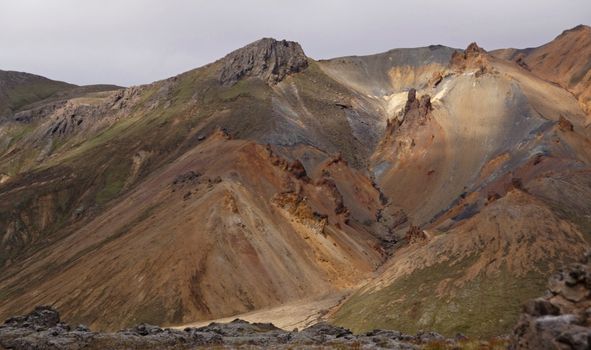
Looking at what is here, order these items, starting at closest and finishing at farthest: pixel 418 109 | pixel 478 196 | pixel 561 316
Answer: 1. pixel 561 316
2. pixel 478 196
3. pixel 418 109

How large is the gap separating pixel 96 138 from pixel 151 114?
48.4 ft

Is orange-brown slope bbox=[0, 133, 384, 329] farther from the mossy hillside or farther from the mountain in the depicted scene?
the mossy hillside

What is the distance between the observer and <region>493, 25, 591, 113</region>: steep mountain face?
537 feet

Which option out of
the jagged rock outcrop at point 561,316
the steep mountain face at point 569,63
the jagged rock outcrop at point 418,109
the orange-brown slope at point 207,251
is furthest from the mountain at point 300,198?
the jagged rock outcrop at point 561,316

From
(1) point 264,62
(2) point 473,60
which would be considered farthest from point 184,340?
(1) point 264,62

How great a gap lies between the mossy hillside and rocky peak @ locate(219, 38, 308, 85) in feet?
389

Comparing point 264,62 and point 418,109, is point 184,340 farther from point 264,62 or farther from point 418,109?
point 264,62

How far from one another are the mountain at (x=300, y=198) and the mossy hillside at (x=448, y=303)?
0.18m

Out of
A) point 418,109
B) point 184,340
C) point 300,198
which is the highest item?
point 418,109

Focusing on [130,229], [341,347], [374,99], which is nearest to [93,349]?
[341,347]

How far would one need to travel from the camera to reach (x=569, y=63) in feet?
589

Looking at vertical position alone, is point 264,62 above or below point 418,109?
above

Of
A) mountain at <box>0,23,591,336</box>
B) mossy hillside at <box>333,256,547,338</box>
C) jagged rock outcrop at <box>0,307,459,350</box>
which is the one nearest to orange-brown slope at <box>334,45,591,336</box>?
mossy hillside at <box>333,256,547,338</box>

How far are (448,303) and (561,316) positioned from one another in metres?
40.1
